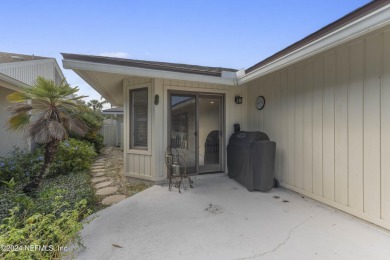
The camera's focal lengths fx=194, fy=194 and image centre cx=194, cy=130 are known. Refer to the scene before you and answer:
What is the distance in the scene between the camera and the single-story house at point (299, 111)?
2.46 metres

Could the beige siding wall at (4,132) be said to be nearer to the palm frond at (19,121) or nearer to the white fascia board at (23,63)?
the palm frond at (19,121)

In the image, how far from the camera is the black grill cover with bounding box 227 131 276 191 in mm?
3814

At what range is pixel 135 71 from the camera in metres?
3.61

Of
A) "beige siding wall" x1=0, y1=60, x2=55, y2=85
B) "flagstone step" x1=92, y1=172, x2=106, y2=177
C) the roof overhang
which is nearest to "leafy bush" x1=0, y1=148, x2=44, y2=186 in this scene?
"flagstone step" x1=92, y1=172, x2=106, y2=177

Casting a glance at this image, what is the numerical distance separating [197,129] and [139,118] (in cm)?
144

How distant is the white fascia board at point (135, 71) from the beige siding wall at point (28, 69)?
7201 millimetres

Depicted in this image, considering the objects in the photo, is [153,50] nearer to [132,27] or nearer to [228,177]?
[132,27]

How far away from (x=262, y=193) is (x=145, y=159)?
266 cm

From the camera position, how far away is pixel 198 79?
13.3 feet

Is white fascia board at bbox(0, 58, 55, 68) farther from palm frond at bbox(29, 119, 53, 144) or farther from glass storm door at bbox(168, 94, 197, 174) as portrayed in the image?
glass storm door at bbox(168, 94, 197, 174)

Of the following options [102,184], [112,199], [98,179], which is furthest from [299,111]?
[98,179]

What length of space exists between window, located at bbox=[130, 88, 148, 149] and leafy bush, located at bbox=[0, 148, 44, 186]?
2.22m

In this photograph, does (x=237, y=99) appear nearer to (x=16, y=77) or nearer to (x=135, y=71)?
(x=135, y=71)

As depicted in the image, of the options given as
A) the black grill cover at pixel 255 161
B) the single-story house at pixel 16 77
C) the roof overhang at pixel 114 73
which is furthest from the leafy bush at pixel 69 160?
the black grill cover at pixel 255 161
